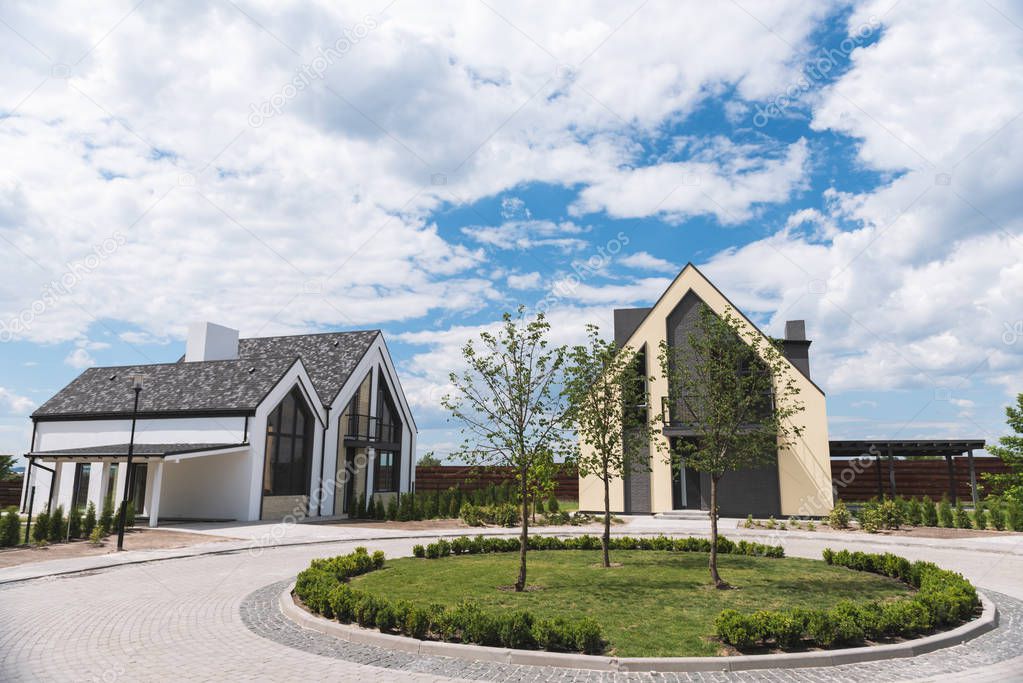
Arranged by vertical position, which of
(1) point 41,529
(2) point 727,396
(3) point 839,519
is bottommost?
(1) point 41,529

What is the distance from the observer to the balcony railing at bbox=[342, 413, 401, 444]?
3231 cm

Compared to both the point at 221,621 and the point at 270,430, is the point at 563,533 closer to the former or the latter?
the point at 270,430

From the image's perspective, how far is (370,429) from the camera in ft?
110

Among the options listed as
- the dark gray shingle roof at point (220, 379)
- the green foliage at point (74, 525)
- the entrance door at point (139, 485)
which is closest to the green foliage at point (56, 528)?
the green foliage at point (74, 525)

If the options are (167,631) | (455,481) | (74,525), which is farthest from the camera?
(455,481)

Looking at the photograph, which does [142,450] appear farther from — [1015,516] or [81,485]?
[1015,516]

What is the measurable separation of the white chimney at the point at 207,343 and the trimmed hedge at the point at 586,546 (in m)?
19.9

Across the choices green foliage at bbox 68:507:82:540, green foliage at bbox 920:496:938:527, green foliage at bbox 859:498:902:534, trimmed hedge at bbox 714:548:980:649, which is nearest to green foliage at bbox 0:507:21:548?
green foliage at bbox 68:507:82:540

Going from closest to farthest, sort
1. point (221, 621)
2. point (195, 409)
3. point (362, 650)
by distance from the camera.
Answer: point (362, 650) < point (221, 621) < point (195, 409)

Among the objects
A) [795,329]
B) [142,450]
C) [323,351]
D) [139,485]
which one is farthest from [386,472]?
[795,329]

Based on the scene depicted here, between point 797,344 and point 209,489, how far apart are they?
27.7 meters

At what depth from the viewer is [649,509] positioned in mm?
29469

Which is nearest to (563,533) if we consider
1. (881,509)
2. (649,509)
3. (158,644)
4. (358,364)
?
(649,509)

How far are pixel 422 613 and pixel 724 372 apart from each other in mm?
7500
